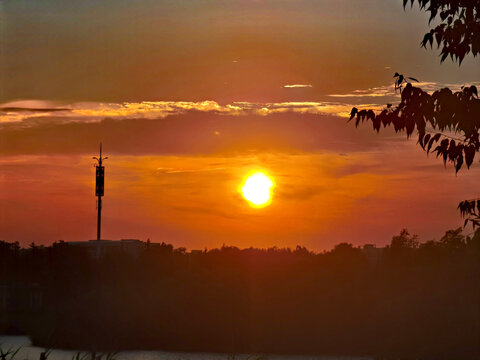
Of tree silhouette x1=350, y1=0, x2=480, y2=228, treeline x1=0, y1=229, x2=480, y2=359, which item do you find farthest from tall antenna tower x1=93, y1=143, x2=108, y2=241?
tree silhouette x1=350, y1=0, x2=480, y2=228

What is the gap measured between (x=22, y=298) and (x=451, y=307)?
74.5 metres

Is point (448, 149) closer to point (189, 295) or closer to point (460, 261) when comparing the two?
point (460, 261)

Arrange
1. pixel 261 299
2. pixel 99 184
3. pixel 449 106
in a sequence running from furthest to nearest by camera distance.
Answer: pixel 261 299
pixel 99 184
pixel 449 106

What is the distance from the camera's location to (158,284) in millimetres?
155125

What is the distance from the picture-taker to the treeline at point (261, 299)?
13325 cm

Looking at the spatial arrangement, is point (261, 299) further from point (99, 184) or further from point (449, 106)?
point (449, 106)

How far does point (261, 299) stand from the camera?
152250mm

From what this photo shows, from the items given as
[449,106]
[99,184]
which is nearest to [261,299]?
[99,184]

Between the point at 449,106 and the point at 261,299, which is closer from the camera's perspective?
the point at 449,106

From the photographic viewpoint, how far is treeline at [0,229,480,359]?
437 ft

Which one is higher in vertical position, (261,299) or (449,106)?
(261,299)

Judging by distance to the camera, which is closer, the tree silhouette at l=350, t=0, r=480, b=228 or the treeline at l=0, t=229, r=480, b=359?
the tree silhouette at l=350, t=0, r=480, b=228

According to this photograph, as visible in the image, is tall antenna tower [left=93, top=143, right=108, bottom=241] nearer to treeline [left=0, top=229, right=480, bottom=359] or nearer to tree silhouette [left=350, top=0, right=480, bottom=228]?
treeline [left=0, top=229, right=480, bottom=359]

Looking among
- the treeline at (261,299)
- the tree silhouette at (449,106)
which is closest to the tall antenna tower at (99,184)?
the treeline at (261,299)
